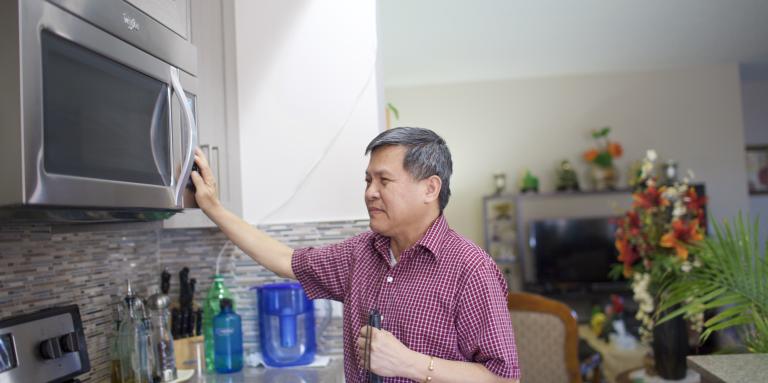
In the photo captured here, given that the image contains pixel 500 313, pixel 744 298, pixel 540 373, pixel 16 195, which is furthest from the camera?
pixel 540 373

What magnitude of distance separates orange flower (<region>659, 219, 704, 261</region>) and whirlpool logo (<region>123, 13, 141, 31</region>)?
1.92 m

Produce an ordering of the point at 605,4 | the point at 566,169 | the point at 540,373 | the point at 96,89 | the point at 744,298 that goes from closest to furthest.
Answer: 1. the point at 96,89
2. the point at 744,298
3. the point at 540,373
4. the point at 605,4
5. the point at 566,169

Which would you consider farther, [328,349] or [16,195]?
[328,349]

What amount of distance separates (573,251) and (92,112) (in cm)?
552

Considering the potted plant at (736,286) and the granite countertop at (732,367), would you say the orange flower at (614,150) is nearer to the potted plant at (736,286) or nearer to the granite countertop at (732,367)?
the potted plant at (736,286)

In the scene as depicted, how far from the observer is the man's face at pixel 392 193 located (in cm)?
134

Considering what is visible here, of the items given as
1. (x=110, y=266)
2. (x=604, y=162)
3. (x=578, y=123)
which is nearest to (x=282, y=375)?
(x=110, y=266)

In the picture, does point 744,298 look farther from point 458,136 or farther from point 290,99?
point 458,136

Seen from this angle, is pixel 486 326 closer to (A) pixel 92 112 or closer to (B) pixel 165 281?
(A) pixel 92 112

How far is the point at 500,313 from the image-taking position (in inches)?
49.9

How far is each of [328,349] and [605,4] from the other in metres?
3.17

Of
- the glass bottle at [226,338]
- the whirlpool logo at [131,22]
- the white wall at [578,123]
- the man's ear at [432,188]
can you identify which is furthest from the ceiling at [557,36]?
the whirlpool logo at [131,22]

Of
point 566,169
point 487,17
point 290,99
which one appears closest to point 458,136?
point 566,169

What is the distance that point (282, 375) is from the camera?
1833mm
